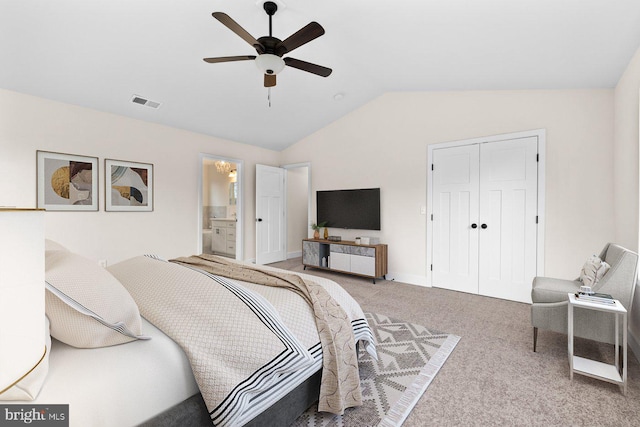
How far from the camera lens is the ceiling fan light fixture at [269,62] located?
7.64ft

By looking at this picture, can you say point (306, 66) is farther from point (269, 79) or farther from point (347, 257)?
point (347, 257)

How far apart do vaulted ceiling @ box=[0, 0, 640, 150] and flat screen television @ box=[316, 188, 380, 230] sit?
1.76 meters

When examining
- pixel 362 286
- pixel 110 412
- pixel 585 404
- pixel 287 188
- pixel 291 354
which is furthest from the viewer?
pixel 287 188

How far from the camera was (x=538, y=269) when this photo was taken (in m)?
3.41

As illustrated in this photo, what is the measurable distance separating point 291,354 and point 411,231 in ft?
11.3

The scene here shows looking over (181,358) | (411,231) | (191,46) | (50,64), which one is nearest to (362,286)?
(411,231)

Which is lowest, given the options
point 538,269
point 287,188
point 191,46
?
point 538,269

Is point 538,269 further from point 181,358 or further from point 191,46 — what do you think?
point 191,46

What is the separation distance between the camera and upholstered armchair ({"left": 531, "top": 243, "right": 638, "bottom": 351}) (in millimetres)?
1995

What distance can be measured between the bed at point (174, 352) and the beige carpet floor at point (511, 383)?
31.3 inches

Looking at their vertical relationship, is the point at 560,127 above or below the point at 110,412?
above

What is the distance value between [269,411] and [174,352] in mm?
540

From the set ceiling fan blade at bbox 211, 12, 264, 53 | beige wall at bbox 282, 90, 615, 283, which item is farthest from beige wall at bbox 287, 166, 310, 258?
ceiling fan blade at bbox 211, 12, 264, 53

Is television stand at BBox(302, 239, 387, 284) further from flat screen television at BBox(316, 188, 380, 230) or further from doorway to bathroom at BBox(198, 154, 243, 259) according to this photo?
doorway to bathroom at BBox(198, 154, 243, 259)
